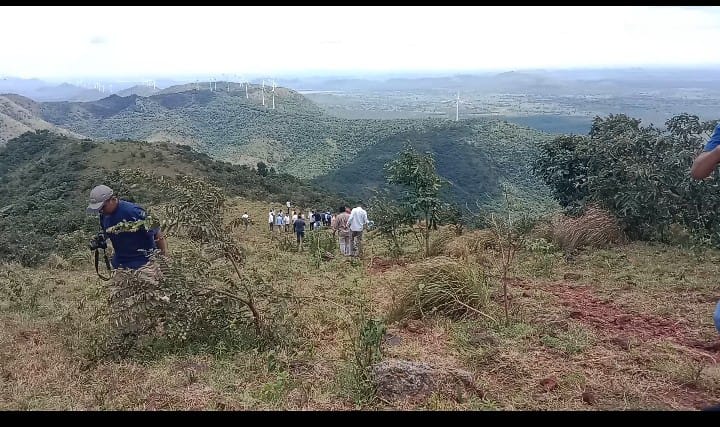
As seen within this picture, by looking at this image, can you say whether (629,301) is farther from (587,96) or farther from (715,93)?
(587,96)

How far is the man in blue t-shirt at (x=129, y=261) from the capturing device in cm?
393

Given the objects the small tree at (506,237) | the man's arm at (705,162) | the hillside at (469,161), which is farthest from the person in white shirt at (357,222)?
the hillside at (469,161)

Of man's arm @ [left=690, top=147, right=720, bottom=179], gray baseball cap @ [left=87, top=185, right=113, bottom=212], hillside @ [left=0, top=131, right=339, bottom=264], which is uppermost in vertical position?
man's arm @ [left=690, top=147, right=720, bottom=179]

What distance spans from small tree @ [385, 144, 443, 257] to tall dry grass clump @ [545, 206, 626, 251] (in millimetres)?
1816

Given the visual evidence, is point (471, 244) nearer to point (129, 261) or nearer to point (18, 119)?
point (129, 261)

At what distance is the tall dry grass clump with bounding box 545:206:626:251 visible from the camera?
8.23 meters

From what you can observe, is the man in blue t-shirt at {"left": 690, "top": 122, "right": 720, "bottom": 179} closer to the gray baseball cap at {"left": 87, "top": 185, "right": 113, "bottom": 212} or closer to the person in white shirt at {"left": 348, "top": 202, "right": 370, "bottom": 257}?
the gray baseball cap at {"left": 87, "top": 185, "right": 113, "bottom": 212}

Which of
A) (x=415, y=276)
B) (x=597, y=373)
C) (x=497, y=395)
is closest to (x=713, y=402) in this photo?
(x=597, y=373)

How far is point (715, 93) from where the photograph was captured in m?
19.7

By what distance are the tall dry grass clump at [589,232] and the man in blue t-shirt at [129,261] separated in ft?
19.2

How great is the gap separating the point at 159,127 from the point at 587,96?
48.9m

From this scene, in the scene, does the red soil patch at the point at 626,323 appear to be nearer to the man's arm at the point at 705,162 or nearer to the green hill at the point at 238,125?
the man's arm at the point at 705,162

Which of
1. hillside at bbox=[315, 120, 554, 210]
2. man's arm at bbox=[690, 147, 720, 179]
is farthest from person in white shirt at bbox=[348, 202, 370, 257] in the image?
hillside at bbox=[315, 120, 554, 210]

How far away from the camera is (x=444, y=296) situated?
508 cm
